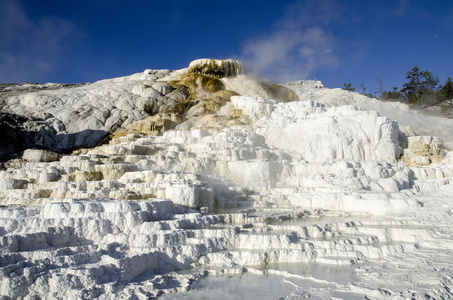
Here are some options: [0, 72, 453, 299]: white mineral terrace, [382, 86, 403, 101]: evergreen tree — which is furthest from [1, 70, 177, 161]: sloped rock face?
[382, 86, 403, 101]: evergreen tree

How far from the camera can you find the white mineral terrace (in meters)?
4.63

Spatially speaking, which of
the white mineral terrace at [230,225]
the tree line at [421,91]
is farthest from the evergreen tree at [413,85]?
the white mineral terrace at [230,225]

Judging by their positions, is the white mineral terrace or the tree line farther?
the tree line

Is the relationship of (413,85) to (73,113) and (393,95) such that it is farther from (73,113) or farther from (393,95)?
(73,113)

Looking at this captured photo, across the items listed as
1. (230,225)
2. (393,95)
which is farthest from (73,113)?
(393,95)

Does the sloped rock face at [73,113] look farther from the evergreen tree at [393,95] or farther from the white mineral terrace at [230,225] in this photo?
the evergreen tree at [393,95]

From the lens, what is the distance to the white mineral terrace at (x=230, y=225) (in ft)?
15.2

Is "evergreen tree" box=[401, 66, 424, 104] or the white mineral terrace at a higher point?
"evergreen tree" box=[401, 66, 424, 104]

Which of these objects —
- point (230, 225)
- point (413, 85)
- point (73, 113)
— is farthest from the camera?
point (413, 85)

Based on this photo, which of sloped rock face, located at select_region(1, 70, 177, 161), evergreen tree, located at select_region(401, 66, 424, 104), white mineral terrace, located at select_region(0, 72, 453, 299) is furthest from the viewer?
evergreen tree, located at select_region(401, 66, 424, 104)

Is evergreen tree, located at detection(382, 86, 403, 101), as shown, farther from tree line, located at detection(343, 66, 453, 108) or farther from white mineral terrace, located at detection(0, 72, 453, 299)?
white mineral terrace, located at detection(0, 72, 453, 299)

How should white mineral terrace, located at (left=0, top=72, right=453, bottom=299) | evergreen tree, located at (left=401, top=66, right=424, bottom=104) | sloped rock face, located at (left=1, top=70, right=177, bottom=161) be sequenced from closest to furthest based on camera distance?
white mineral terrace, located at (left=0, top=72, right=453, bottom=299) → sloped rock face, located at (left=1, top=70, right=177, bottom=161) → evergreen tree, located at (left=401, top=66, right=424, bottom=104)

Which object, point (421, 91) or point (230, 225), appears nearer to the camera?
point (230, 225)

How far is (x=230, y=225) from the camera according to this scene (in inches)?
291
